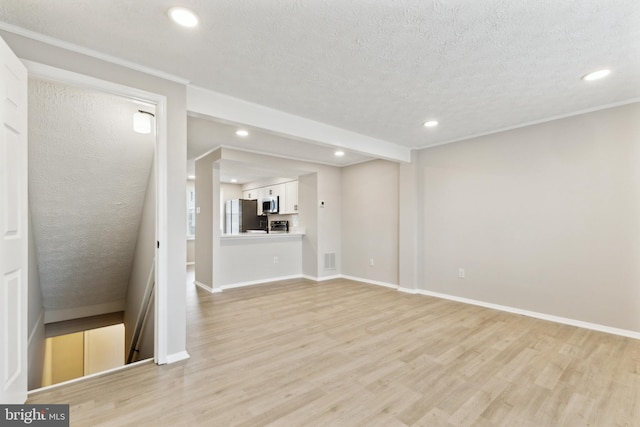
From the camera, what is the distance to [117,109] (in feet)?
8.71

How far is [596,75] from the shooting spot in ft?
7.86

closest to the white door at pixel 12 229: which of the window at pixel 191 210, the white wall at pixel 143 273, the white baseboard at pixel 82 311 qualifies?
the white wall at pixel 143 273

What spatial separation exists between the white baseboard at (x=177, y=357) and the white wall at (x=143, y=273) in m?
1.08

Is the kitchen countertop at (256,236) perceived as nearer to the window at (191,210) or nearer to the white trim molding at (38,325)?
the white trim molding at (38,325)

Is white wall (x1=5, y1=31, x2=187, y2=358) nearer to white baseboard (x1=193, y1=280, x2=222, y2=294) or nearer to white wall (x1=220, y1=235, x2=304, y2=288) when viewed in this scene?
white baseboard (x1=193, y1=280, x2=222, y2=294)

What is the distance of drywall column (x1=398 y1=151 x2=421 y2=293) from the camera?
476 centimetres

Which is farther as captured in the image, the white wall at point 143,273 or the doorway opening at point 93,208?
the white wall at point 143,273

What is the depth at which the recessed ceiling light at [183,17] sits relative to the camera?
1640mm

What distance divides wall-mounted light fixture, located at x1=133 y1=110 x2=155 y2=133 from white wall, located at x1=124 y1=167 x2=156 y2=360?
0.62m

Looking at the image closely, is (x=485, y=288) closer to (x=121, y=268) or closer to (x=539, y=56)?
(x=539, y=56)

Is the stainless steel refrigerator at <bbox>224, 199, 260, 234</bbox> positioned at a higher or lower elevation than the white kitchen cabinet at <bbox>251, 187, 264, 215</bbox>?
lower

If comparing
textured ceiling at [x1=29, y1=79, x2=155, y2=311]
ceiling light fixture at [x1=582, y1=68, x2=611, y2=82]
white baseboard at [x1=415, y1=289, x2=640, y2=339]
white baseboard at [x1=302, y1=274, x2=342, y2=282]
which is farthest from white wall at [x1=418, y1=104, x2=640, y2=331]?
textured ceiling at [x1=29, y1=79, x2=155, y2=311]

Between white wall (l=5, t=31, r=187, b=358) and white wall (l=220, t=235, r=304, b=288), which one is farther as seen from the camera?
white wall (l=220, t=235, r=304, b=288)

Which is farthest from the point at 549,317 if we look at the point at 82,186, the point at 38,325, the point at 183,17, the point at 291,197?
the point at 38,325
